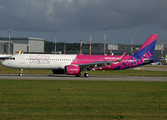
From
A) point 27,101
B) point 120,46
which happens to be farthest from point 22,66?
point 120,46

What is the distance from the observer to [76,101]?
18.8 m

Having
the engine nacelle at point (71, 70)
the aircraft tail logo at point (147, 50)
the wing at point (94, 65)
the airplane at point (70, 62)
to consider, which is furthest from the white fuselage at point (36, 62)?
the aircraft tail logo at point (147, 50)

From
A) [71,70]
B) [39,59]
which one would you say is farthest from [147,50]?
[39,59]

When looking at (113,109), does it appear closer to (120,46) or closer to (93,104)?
(93,104)

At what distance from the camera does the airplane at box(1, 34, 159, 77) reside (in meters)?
43.9

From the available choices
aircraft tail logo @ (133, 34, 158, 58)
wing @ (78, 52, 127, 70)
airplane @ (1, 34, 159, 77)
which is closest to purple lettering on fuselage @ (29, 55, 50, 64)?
airplane @ (1, 34, 159, 77)

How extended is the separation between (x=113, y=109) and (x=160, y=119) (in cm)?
330

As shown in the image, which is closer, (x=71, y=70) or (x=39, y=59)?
(x=71, y=70)

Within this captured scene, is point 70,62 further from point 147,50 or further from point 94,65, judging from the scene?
point 147,50

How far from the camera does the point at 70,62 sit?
46.0 meters

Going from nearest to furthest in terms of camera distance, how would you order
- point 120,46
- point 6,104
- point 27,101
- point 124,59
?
point 6,104
point 27,101
point 124,59
point 120,46

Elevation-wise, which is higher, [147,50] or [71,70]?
[147,50]

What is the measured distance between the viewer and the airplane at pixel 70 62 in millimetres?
43906

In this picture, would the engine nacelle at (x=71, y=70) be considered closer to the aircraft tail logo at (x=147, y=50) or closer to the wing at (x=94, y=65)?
the wing at (x=94, y=65)
